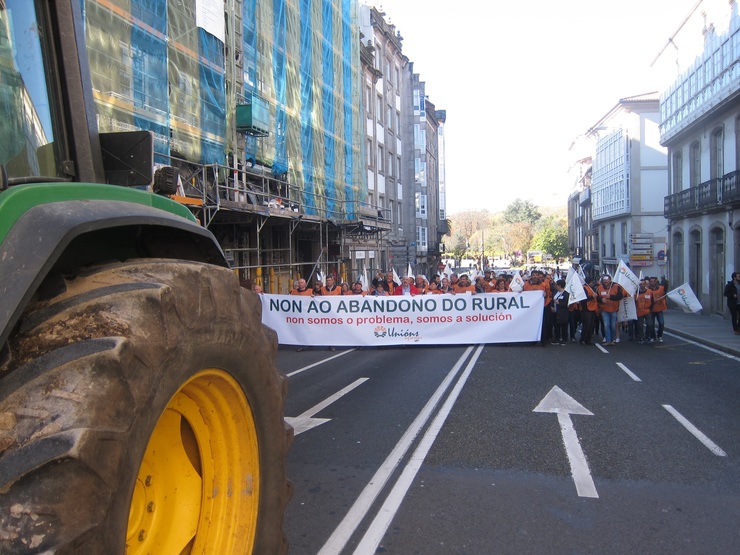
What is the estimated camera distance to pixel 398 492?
4781mm

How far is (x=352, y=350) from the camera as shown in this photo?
549 inches

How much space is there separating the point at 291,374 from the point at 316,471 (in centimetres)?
543

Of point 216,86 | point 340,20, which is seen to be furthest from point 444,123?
point 216,86

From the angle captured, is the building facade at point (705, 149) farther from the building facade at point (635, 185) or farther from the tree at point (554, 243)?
the tree at point (554, 243)

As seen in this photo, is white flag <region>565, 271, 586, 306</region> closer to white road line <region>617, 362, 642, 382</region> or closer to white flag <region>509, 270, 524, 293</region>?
white flag <region>509, 270, 524, 293</region>

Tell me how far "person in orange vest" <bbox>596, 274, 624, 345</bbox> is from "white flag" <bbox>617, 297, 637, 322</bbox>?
451mm

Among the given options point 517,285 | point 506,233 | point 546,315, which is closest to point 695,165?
point 517,285

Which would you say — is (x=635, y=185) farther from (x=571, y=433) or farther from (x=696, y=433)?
(x=571, y=433)

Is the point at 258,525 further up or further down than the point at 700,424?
further up

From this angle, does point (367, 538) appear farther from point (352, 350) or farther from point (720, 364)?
point (720, 364)

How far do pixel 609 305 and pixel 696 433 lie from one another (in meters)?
8.82

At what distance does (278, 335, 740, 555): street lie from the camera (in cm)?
404

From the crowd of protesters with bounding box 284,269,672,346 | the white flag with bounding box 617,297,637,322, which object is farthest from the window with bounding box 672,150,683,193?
the white flag with bounding box 617,297,637,322

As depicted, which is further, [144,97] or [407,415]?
[144,97]
